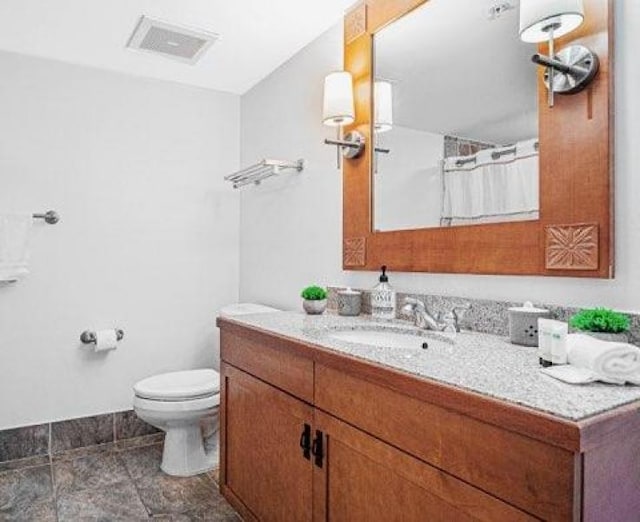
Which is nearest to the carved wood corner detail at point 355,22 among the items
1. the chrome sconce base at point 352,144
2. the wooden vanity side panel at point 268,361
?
the chrome sconce base at point 352,144

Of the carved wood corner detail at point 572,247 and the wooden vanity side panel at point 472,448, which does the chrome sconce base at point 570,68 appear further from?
the wooden vanity side panel at point 472,448

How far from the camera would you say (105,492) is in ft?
7.02

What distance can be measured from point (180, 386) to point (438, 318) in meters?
1.40

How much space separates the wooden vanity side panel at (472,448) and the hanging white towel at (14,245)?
1.93m

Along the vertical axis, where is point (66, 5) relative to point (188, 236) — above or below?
above

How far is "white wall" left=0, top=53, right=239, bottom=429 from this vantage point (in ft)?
8.08

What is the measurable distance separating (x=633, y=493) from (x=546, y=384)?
22 centimetres

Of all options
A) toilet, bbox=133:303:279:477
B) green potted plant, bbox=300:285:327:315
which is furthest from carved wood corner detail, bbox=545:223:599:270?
toilet, bbox=133:303:279:477

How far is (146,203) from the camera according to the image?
280 cm

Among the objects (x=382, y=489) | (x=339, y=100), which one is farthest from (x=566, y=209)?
(x=339, y=100)

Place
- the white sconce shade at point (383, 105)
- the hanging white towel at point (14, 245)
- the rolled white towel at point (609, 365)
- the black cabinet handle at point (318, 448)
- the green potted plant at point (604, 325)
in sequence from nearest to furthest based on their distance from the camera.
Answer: the rolled white towel at point (609, 365)
the green potted plant at point (604, 325)
the black cabinet handle at point (318, 448)
the white sconce shade at point (383, 105)
the hanging white towel at point (14, 245)

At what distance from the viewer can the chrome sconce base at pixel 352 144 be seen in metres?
1.96

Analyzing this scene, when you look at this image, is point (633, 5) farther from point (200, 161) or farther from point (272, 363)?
point (200, 161)

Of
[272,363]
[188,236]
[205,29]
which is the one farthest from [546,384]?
[188,236]
